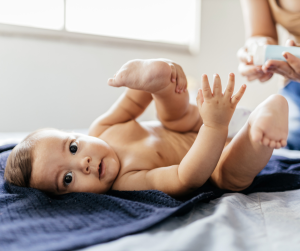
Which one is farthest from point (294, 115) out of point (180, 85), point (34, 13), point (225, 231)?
point (34, 13)

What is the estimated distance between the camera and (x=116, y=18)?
208 centimetres

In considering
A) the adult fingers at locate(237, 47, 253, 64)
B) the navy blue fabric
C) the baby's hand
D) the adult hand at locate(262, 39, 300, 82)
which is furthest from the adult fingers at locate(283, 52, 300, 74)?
the navy blue fabric

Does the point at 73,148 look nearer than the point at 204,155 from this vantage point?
No

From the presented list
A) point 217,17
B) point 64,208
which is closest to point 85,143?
point 64,208

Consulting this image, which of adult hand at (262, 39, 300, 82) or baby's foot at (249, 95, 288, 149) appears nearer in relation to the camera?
baby's foot at (249, 95, 288, 149)

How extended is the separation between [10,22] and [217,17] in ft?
5.15

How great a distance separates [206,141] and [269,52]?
37cm

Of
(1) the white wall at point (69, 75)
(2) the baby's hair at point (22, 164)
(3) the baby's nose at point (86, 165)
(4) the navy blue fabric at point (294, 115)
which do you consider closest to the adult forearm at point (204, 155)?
(3) the baby's nose at point (86, 165)

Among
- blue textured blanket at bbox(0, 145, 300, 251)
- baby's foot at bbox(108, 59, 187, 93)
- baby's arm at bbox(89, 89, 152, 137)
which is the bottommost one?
blue textured blanket at bbox(0, 145, 300, 251)

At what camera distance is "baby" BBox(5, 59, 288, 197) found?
1.81 feet

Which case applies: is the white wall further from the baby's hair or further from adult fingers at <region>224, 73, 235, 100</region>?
adult fingers at <region>224, 73, 235, 100</region>

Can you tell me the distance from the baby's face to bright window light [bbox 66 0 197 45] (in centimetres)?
143

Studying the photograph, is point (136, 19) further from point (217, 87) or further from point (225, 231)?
point (225, 231)

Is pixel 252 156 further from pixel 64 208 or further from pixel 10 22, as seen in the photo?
pixel 10 22
